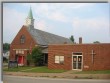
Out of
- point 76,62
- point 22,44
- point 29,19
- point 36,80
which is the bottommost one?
point 36,80

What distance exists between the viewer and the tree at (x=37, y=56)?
7082mm

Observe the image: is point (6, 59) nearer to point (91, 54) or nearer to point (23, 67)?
point (23, 67)

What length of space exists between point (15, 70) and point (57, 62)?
29.2 inches

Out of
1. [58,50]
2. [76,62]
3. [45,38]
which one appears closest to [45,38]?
[45,38]

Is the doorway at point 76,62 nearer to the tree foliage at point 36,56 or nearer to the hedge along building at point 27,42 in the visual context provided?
the hedge along building at point 27,42

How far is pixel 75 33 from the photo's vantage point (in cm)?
699

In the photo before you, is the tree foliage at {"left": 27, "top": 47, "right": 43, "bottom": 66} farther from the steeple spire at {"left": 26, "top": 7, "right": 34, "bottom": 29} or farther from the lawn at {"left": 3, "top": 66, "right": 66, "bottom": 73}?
the steeple spire at {"left": 26, "top": 7, "right": 34, "bottom": 29}

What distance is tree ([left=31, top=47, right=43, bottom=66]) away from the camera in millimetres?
7082

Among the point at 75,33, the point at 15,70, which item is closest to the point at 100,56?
the point at 75,33

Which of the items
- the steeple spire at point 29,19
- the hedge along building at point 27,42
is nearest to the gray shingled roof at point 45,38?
the hedge along building at point 27,42

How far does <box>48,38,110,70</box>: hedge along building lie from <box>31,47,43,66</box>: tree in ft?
0.50

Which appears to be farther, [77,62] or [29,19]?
[77,62]

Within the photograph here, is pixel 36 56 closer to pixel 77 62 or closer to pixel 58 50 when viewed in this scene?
pixel 58 50

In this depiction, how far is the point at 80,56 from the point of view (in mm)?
7125
